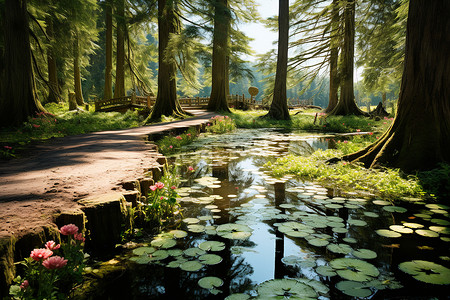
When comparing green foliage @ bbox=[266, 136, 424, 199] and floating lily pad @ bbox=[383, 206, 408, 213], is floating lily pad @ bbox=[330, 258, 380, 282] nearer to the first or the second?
floating lily pad @ bbox=[383, 206, 408, 213]

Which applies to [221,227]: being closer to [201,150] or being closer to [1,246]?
[1,246]

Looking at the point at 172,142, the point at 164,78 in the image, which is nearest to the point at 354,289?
the point at 172,142

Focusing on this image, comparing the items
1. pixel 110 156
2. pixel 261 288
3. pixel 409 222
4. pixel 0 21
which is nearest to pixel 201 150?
pixel 110 156

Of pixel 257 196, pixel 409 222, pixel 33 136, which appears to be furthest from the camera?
pixel 33 136

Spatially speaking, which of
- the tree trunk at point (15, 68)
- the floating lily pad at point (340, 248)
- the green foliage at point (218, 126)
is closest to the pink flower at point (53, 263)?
the floating lily pad at point (340, 248)

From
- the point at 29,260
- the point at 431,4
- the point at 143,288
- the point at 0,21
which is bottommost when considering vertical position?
the point at 143,288

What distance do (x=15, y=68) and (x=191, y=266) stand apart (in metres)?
10.4

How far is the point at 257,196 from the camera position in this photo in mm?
3498

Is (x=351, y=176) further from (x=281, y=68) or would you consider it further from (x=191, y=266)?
(x=281, y=68)

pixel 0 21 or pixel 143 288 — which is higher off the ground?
pixel 0 21

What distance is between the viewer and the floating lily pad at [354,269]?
5.70ft

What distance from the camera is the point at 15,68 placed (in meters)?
8.92

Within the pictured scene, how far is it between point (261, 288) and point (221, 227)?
0.93 m

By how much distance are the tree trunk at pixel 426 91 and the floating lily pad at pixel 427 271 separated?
2523 mm
